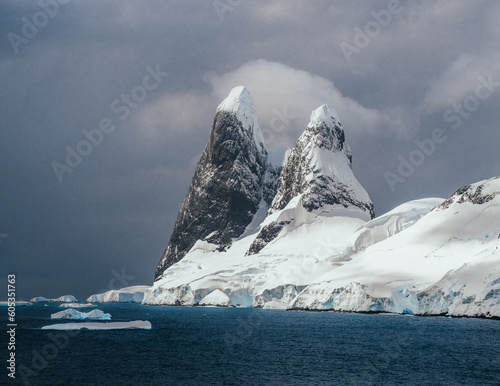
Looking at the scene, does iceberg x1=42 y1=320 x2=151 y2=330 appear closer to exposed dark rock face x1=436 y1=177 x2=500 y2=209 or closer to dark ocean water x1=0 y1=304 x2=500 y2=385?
dark ocean water x1=0 y1=304 x2=500 y2=385

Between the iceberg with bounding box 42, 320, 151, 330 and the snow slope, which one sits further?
the snow slope

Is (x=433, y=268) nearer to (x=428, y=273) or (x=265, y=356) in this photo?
(x=428, y=273)

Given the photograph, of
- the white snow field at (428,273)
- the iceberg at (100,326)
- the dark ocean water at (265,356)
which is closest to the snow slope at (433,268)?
the white snow field at (428,273)

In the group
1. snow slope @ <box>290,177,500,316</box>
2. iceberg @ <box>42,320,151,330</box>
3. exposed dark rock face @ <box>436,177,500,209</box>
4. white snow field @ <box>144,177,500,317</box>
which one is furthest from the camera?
exposed dark rock face @ <box>436,177,500,209</box>

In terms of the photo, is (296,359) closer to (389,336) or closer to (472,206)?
(389,336)

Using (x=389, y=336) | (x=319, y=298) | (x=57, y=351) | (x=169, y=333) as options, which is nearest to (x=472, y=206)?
(x=319, y=298)

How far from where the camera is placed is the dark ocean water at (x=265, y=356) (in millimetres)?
56781

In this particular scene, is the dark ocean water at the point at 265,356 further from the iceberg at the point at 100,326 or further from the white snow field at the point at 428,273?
the white snow field at the point at 428,273

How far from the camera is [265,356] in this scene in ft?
234


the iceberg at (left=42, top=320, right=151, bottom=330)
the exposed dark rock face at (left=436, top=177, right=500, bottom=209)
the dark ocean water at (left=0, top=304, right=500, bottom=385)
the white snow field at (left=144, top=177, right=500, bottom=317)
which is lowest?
the dark ocean water at (left=0, top=304, right=500, bottom=385)

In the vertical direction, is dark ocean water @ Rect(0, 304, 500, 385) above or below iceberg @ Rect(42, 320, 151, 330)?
below

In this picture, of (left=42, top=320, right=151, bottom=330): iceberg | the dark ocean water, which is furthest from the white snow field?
(left=42, top=320, right=151, bottom=330): iceberg

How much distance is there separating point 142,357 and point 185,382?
1652cm

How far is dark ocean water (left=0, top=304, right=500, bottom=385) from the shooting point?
56.8 m
